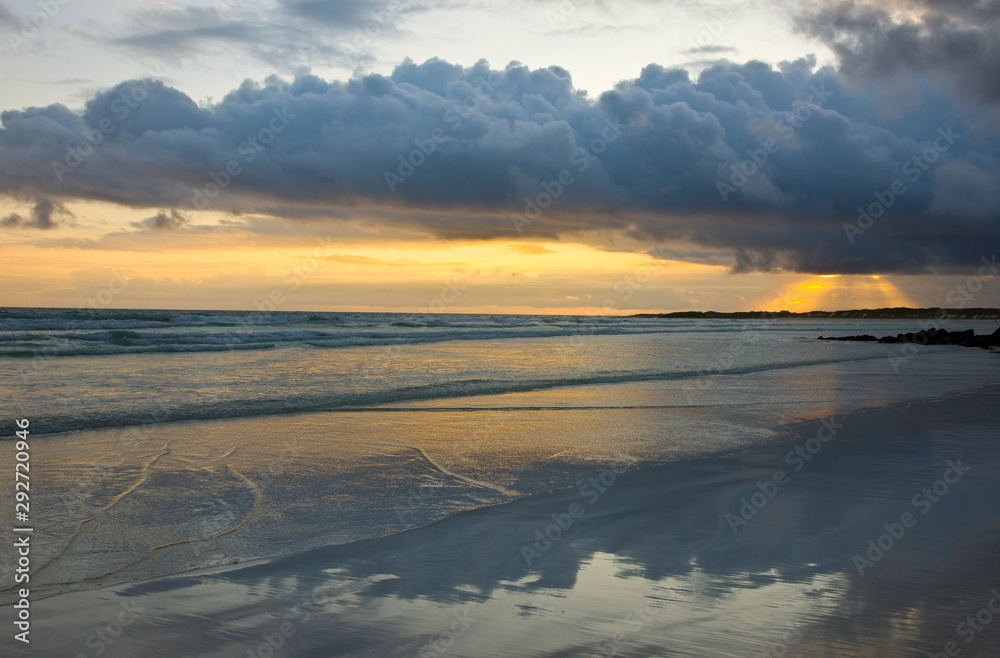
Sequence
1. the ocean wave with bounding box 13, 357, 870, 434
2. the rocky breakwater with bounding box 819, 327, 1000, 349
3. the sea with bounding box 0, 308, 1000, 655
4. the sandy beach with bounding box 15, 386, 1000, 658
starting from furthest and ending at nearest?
1. the rocky breakwater with bounding box 819, 327, 1000, 349
2. the ocean wave with bounding box 13, 357, 870, 434
3. the sea with bounding box 0, 308, 1000, 655
4. the sandy beach with bounding box 15, 386, 1000, 658

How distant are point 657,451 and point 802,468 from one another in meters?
1.79

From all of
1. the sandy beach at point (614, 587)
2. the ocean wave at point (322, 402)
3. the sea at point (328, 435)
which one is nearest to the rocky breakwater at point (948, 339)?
the sea at point (328, 435)

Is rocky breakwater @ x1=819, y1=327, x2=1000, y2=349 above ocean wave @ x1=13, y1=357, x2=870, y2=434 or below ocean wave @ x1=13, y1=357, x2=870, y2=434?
above

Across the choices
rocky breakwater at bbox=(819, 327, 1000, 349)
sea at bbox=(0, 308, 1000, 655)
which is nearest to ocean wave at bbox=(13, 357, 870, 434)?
sea at bbox=(0, 308, 1000, 655)

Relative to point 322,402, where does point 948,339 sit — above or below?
above

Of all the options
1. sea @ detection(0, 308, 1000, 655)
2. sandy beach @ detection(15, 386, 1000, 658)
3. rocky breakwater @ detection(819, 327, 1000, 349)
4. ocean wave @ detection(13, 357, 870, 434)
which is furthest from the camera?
rocky breakwater @ detection(819, 327, 1000, 349)

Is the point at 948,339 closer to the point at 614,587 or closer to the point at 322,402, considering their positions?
the point at 322,402

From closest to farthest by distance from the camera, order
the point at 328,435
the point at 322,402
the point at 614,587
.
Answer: the point at 614,587 < the point at 328,435 < the point at 322,402

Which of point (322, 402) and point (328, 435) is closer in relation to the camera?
point (328, 435)

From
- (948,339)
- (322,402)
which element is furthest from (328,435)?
(948,339)

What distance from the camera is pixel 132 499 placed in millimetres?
6383

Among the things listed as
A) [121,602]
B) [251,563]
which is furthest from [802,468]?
[121,602]

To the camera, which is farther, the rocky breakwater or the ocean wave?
the rocky breakwater

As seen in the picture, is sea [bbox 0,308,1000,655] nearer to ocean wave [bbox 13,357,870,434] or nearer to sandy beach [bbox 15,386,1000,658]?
ocean wave [bbox 13,357,870,434]
